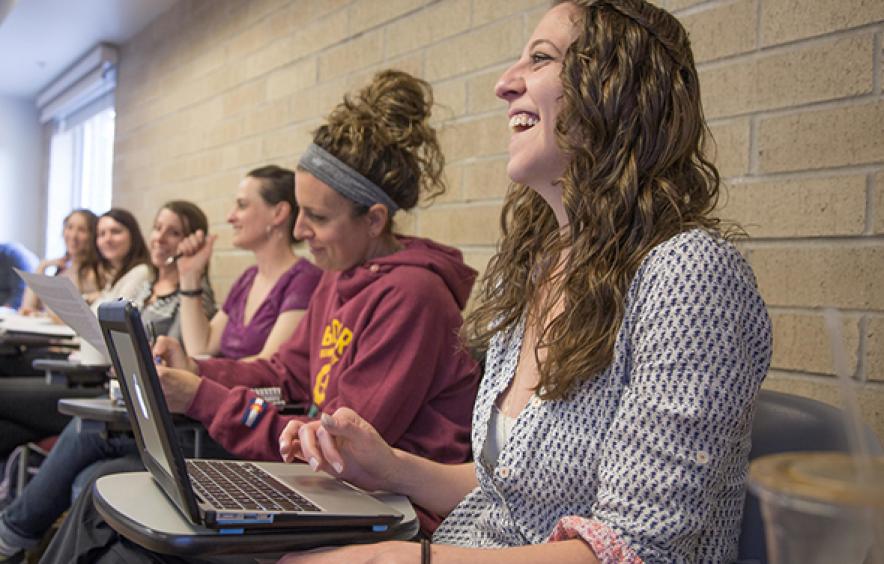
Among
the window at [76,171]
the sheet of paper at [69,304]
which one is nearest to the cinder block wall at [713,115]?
the sheet of paper at [69,304]

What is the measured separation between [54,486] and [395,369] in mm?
1204

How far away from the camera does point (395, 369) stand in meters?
1.49

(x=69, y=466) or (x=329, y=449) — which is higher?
(x=329, y=449)

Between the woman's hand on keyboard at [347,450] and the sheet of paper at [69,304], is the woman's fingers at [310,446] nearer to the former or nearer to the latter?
the woman's hand on keyboard at [347,450]

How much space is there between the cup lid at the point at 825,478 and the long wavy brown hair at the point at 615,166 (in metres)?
0.63

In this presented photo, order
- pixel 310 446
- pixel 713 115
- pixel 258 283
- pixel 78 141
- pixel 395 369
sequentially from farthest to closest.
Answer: pixel 78 141, pixel 258 283, pixel 713 115, pixel 395 369, pixel 310 446

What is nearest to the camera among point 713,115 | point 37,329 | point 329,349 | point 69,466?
point 713,115

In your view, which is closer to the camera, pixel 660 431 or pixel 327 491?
pixel 660 431

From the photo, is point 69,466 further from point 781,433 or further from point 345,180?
point 781,433

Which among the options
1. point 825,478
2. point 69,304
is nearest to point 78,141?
point 69,304

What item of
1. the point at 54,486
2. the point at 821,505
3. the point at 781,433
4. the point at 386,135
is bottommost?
the point at 54,486

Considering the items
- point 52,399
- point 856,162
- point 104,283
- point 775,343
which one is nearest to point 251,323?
point 52,399

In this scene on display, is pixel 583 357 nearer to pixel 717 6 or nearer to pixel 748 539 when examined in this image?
pixel 748 539

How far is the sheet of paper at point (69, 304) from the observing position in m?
1.52
